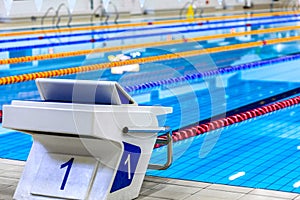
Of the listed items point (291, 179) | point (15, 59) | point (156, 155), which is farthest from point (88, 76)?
point (291, 179)

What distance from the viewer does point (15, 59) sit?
10.2 m

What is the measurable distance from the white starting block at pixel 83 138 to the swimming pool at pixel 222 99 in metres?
0.86

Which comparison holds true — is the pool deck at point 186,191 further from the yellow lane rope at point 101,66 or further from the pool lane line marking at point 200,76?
the yellow lane rope at point 101,66

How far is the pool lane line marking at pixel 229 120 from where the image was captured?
512cm

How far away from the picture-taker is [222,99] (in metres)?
7.14

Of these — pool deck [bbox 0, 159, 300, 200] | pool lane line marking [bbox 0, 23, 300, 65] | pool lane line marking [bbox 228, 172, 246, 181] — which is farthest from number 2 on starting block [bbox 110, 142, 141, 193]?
pool lane line marking [bbox 0, 23, 300, 65]

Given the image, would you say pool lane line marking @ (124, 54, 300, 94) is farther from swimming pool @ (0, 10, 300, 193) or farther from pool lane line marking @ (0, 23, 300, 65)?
pool lane line marking @ (0, 23, 300, 65)

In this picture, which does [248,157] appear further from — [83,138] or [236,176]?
[83,138]

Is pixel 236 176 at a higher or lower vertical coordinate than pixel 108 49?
higher

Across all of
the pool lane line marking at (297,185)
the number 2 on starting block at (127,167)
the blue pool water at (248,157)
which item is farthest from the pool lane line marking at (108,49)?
the number 2 on starting block at (127,167)

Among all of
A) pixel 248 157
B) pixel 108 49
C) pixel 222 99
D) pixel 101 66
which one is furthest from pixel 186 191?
pixel 108 49

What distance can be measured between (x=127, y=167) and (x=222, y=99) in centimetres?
391

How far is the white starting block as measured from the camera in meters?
3.15

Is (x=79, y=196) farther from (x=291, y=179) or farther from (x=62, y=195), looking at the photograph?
(x=291, y=179)
